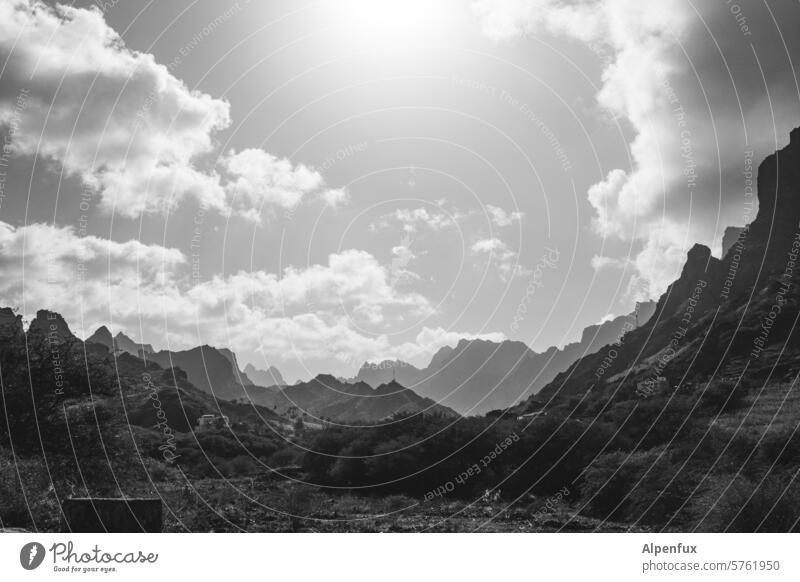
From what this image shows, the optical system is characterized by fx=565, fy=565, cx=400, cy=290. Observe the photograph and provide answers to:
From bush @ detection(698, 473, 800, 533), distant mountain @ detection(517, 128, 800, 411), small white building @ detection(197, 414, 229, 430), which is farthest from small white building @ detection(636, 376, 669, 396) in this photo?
small white building @ detection(197, 414, 229, 430)

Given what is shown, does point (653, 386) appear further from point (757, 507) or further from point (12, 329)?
point (12, 329)

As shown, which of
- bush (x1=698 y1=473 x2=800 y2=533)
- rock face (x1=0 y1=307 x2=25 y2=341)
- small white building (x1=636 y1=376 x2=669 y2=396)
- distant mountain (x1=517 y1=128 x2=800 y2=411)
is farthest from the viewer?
distant mountain (x1=517 y1=128 x2=800 y2=411)

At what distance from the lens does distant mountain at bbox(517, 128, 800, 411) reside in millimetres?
108375

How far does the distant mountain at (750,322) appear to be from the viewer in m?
108

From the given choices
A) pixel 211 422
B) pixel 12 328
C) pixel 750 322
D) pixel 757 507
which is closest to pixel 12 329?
pixel 12 328

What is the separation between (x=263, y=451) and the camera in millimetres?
130750

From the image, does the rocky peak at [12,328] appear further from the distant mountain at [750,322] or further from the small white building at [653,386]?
the distant mountain at [750,322]

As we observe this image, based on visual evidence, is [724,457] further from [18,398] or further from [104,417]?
[18,398]

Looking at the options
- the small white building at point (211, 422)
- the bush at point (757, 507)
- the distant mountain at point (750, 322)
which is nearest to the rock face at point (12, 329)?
the bush at point (757, 507)

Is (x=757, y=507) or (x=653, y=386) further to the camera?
(x=653, y=386)

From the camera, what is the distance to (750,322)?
123m

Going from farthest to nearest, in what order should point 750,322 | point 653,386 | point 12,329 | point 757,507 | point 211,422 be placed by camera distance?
point 211,422 < point 750,322 < point 653,386 < point 12,329 < point 757,507

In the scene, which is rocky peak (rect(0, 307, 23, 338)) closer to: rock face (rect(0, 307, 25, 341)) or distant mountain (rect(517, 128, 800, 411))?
rock face (rect(0, 307, 25, 341))

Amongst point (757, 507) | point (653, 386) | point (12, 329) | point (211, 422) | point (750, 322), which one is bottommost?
point (757, 507)
